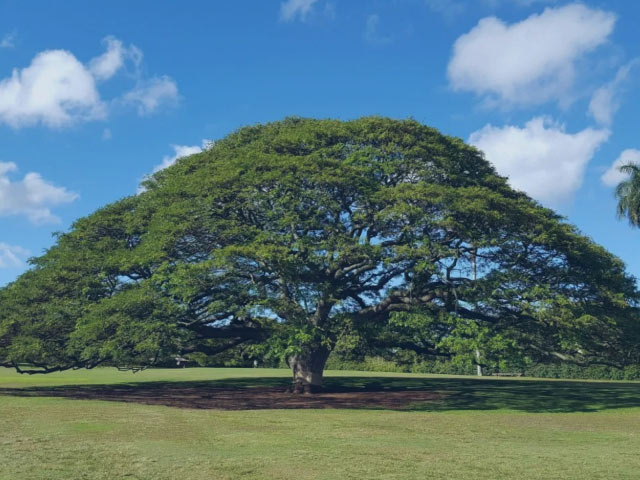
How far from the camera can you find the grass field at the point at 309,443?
39.5ft

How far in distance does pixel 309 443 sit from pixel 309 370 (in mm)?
19435

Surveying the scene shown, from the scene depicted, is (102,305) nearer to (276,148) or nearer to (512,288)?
(276,148)

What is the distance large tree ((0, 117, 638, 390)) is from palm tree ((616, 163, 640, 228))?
24.6m

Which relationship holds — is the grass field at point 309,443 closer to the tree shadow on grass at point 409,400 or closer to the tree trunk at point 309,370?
the tree shadow on grass at point 409,400

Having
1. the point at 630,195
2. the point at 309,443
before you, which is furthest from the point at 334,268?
the point at 630,195

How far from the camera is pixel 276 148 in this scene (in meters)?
32.8

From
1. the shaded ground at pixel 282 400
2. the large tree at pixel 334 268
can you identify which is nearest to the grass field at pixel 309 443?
the shaded ground at pixel 282 400

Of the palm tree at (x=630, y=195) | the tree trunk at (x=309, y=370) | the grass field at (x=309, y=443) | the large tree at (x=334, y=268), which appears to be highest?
the palm tree at (x=630, y=195)

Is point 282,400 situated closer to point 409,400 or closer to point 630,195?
point 409,400

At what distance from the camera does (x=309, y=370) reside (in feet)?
115

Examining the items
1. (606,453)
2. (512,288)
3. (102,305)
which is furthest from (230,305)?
(606,453)

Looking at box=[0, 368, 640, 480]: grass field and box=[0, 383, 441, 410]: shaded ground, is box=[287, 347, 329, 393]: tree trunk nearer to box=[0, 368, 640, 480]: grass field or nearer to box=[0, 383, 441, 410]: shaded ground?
box=[0, 383, 441, 410]: shaded ground

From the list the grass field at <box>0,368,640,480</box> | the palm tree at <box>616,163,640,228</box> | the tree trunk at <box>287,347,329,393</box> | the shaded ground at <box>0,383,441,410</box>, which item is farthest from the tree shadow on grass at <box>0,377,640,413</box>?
the palm tree at <box>616,163,640,228</box>

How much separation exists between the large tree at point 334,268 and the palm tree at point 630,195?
970 inches
